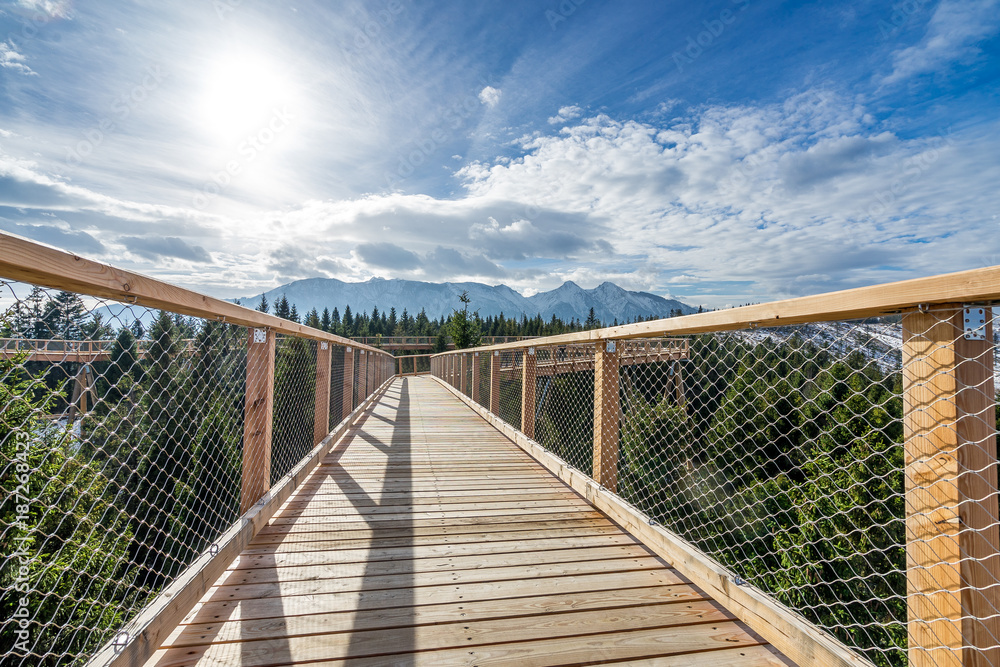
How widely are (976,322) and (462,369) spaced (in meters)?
8.21

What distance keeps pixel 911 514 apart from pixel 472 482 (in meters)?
2.51

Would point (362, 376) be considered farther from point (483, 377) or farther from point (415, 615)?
point (415, 615)

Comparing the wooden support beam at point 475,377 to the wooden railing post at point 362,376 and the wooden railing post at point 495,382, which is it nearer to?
the wooden railing post at point 495,382

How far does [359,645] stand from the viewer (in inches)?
57.1

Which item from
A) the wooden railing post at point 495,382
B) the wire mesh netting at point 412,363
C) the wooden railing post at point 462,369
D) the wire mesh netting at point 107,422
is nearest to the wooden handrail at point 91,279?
the wire mesh netting at point 107,422

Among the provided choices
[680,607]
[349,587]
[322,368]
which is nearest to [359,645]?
[349,587]

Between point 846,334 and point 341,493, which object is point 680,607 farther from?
point 341,493

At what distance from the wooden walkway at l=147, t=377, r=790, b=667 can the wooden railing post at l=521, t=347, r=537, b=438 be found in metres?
1.46

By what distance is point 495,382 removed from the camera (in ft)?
18.7

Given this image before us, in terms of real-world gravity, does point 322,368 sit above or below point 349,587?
above

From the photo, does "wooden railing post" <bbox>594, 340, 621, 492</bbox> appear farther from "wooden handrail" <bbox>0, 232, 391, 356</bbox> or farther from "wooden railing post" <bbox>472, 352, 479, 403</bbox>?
"wooden railing post" <bbox>472, 352, 479, 403</bbox>

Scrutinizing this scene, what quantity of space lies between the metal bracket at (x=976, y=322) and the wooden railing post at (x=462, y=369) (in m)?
7.50

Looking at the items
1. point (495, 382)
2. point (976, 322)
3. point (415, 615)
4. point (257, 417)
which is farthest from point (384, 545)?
point (495, 382)

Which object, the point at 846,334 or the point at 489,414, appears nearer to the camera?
the point at 846,334
